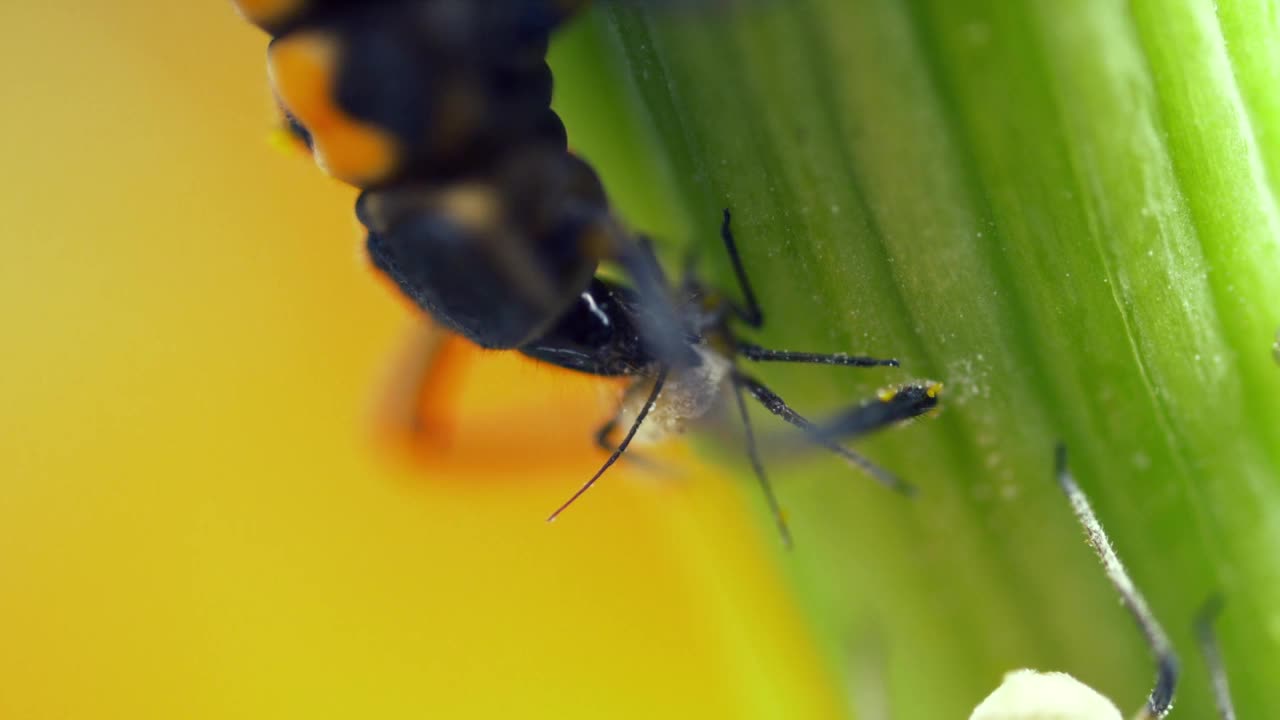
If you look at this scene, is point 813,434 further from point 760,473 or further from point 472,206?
point 472,206

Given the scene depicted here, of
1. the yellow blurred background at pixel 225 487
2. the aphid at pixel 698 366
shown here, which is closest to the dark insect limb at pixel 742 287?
the aphid at pixel 698 366

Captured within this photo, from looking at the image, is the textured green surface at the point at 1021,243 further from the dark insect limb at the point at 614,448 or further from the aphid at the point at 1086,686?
the dark insect limb at the point at 614,448

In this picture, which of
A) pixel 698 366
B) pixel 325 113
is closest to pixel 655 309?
pixel 698 366

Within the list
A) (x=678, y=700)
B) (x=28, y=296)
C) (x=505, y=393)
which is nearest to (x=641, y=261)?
(x=505, y=393)

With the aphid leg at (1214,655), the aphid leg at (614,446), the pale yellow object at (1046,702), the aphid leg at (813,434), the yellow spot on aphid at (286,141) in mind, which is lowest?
the pale yellow object at (1046,702)

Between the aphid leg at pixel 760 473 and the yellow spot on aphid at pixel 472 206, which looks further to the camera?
the aphid leg at pixel 760 473

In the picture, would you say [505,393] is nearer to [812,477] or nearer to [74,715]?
[812,477]

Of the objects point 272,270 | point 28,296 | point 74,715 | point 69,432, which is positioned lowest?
point 74,715
